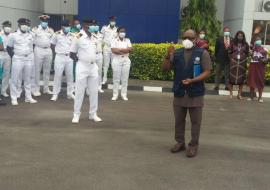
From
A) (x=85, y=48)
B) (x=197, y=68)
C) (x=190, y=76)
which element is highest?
(x=85, y=48)

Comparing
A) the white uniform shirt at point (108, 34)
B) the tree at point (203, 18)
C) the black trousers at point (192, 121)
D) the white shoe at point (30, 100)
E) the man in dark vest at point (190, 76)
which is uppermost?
the tree at point (203, 18)

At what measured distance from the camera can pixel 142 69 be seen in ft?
44.8

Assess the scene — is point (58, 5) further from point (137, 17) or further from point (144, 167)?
point (144, 167)

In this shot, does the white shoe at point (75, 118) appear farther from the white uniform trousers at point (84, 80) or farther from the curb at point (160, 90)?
the curb at point (160, 90)

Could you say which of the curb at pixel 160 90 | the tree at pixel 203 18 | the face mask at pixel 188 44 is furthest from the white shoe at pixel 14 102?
the tree at pixel 203 18

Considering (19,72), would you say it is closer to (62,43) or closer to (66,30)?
(62,43)

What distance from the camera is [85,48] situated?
7.76m

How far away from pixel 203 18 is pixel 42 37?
277 inches

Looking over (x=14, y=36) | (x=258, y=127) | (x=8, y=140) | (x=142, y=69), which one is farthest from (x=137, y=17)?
(x=8, y=140)

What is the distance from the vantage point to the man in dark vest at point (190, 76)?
5793mm

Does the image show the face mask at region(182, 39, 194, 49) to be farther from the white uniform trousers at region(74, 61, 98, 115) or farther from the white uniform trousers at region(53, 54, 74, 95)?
the white uniform trousers at region(53, 54, 74, 95)

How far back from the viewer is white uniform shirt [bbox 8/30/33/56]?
9.41m

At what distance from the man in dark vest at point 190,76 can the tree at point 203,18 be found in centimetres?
968

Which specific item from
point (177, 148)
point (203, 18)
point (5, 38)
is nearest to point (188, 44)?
point (177, 148)
